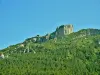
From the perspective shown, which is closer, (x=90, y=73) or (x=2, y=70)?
(x=90, y=73)

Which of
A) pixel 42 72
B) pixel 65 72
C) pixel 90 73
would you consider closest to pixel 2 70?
pixel 42 72

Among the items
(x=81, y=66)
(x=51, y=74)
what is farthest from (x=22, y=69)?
(x=81, y=66)

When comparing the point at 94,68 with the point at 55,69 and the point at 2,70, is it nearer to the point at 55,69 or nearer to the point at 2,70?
the point at 55,69

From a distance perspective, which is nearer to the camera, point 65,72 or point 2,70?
point 65,72

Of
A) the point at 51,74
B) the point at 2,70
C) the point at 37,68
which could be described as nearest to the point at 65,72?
the point at 51,74

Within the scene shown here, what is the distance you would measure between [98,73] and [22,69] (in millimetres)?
42159

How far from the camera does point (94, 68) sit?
640 ft

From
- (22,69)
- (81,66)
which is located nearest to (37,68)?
(22,69)

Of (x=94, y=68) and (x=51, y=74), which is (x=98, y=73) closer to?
(x=94, y=68)

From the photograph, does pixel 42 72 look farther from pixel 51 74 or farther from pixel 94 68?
pixel 94 68

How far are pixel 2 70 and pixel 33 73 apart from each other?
21580 millimetres

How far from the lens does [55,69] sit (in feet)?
630

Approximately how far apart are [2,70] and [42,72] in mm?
25062

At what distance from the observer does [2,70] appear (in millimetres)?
197000
